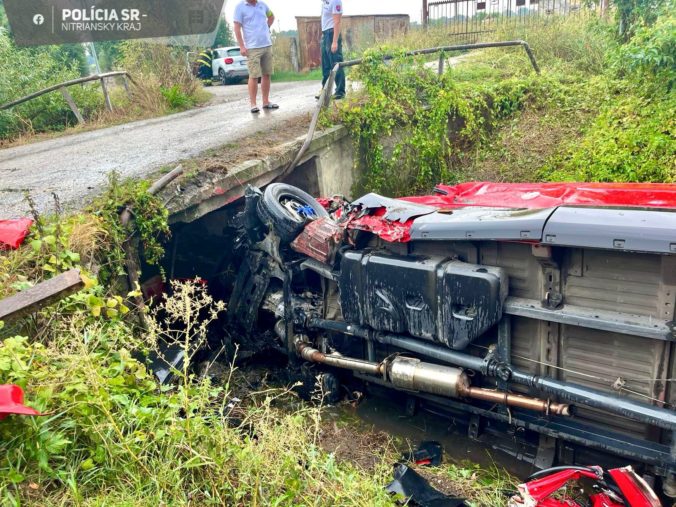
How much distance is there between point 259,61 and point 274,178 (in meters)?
2.23

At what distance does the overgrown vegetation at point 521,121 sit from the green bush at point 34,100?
6.13m

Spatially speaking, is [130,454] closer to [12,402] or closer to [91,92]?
[12,402]

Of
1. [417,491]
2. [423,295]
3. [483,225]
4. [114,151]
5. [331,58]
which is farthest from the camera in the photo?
[331,58]

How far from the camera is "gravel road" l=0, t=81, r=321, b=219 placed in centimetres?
544

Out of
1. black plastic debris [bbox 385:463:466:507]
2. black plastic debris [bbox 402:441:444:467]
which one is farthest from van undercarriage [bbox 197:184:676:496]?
black plastic debris [bbox 385:463:466:507]

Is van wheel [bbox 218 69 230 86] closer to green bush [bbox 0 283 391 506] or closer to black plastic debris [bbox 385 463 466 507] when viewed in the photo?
green bush [bbox 0 283 391 506]

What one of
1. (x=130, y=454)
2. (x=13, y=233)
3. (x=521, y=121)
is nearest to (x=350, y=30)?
(x=521, y=121)

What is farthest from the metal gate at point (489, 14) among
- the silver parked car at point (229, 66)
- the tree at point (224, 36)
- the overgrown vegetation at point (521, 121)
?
the tree at point (224, 36)

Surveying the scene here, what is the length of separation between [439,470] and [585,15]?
408 inches

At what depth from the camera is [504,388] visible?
3.63m

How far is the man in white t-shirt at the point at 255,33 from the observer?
720 cm

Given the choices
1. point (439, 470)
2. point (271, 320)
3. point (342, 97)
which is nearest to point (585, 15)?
point (342, 97)

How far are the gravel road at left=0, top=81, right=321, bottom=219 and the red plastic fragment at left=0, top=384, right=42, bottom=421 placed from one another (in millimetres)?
2721

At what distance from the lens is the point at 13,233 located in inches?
156
